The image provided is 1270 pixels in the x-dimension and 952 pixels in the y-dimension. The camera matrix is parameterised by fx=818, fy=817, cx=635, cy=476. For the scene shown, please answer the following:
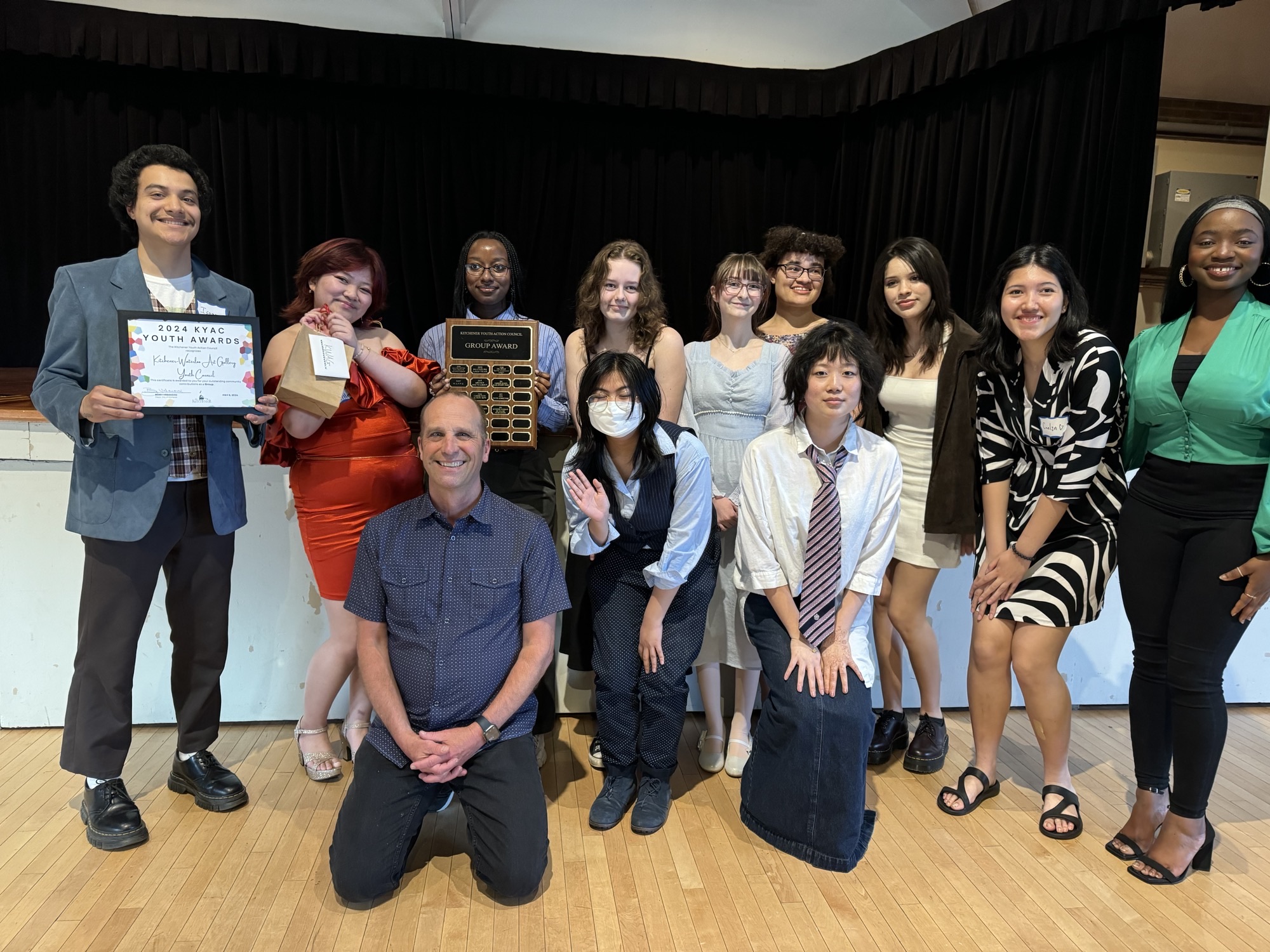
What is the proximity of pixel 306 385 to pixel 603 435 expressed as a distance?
782mm

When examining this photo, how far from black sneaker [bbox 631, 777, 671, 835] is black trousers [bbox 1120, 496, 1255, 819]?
1263mm

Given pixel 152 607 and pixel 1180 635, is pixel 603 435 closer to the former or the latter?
pixel 1180 635

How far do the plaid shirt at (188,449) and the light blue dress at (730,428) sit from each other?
4.58 ft

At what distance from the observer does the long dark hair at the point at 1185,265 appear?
193cm

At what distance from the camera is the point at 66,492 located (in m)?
2.68

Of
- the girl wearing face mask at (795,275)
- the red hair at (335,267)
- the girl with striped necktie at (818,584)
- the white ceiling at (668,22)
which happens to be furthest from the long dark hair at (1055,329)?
the white ceiling at (668,22)

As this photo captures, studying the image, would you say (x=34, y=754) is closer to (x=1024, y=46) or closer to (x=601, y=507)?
(x=601, y=507)

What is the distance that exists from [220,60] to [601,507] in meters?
4.04

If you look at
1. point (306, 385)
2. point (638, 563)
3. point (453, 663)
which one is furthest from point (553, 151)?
point (453, 663)

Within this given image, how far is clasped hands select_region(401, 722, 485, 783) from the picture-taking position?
76.3 inches

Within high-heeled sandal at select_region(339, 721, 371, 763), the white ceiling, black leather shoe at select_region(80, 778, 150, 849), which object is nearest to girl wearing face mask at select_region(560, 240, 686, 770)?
high-heeled sandal at select_region(339, 721, 371, 763)

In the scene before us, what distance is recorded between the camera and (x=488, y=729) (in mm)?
1996

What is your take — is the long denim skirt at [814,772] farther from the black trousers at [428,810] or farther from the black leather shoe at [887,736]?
the black trousers at [428,810]

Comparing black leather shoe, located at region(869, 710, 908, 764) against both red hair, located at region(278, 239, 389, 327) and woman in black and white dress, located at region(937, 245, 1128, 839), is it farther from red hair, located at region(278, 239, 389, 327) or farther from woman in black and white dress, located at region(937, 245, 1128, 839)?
red hair, located at region(278, 239, 389, 327)
